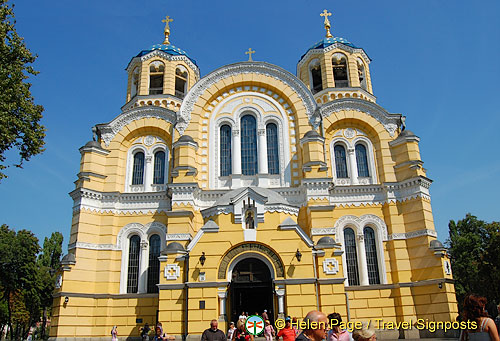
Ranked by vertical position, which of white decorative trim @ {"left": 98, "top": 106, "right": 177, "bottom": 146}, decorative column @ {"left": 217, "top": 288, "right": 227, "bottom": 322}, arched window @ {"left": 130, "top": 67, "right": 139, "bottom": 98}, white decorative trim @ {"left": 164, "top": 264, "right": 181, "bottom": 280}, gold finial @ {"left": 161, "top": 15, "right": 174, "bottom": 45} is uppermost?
gold finial @ {"left": 161, "top": 15, "right": 174, "bottom": 45}

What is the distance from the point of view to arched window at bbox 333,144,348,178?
2667cm

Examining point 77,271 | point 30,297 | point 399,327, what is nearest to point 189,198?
point 77,271

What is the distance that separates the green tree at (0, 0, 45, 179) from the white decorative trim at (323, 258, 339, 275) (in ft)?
47.8

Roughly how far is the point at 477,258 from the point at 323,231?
22.6 meters

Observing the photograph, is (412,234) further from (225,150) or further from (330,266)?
(225,150)

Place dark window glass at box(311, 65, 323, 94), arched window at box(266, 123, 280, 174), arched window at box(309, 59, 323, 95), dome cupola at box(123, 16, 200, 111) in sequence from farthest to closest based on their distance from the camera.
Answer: dark window glass at box(311, 65, 323, 94), arched window at box(309, 59, 323, 95), dome cupola at box(123, 16, 200, 111), arched window at box(266, 123, 280, 174)

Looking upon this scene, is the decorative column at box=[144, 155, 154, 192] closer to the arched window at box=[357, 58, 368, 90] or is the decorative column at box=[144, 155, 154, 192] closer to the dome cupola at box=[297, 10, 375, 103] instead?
the dome cupola at box=[297, 10, 375, 103]

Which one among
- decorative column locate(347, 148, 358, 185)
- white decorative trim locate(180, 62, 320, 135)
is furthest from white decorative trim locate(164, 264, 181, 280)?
decorative column locate(347, 148, 358, 185)

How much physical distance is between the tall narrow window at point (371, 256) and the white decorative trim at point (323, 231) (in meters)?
3.15

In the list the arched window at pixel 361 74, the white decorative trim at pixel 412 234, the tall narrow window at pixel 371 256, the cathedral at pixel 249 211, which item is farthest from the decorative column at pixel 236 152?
the arched window at pixel 361 74

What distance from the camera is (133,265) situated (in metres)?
24.8

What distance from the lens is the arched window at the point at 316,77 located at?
3140 centimetres

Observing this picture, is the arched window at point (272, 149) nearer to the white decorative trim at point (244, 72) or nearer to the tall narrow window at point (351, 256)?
the white decorative trim at point (244, 72)

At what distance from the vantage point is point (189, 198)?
24.0 metres
